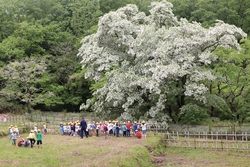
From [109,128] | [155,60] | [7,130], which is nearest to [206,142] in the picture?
[109,128]

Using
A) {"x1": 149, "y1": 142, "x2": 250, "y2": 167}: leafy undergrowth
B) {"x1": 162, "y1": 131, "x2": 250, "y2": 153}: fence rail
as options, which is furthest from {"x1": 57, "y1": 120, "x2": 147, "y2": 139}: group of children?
{"x1": 162, "y1": 131, "x2": 250, "y2": 153}: fence rail

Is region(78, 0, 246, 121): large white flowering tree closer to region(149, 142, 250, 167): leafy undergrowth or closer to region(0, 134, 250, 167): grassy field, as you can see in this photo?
region(149, 142, 250, 167): leafy undergrowth

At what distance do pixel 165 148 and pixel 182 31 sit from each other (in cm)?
1010

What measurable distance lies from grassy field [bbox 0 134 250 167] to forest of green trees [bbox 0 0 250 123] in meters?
6.26

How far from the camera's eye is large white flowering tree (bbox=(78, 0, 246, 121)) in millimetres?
19297

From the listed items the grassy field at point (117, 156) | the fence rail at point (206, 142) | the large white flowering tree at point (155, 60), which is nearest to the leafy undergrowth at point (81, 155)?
the grassy field at point (117, 156)

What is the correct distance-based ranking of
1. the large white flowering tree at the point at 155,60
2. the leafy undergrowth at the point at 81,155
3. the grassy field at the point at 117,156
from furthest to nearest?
the large white flowering tree at the point at 155,60 < the grassy field at the point at 117,156 < the leafy undergrowth at the point at 81,155

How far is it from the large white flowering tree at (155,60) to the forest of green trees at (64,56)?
60.4 inches

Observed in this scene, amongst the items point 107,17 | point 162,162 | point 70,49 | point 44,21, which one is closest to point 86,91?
point 70,49

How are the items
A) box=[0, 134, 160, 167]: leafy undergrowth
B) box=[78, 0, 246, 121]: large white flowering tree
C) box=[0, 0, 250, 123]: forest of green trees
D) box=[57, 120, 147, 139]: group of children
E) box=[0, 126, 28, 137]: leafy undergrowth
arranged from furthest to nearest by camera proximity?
box=[0, 0, 250, 123]: forest of green trees, box=[0, 126, 28, 137]: leafy undergrowth, box=[78, 0, 246, 121]: large white flowering tree, box=[57, 120, 147, 139]: group of children, box=[0, 134, 160, 167]: leafy undergrowth

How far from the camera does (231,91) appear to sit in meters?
22.5

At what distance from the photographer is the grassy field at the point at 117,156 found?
11422mm

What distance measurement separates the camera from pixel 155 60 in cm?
2031

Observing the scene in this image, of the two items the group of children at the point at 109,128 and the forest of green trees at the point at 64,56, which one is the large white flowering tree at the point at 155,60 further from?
the group of children at the point at 109,128
